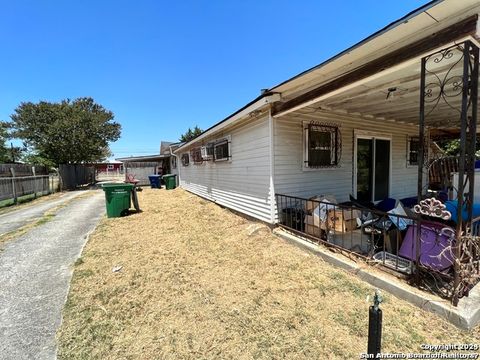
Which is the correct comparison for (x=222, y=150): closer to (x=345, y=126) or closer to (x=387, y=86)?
(x=345, y=126)

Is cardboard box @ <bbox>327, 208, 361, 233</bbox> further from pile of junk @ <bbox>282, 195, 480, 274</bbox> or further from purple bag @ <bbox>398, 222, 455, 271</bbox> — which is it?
purple bag @ <bbox>398, 222, 455, 271</bbox>

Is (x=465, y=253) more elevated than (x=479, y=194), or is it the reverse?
(x=479, y=194)

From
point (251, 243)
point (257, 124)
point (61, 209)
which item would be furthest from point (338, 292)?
point (61, 209)

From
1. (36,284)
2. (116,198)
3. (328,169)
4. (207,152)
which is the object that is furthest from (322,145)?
(116,198)

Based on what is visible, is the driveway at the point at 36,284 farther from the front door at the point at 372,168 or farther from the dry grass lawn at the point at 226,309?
the front door at the point at 372,168

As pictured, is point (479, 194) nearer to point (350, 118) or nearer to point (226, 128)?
point (350, 118)

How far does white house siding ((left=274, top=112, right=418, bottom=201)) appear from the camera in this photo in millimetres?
5117

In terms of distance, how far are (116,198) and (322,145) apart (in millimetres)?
6199

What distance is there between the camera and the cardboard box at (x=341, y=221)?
400 centimetres

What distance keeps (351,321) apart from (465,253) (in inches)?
53.0

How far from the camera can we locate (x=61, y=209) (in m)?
9.55

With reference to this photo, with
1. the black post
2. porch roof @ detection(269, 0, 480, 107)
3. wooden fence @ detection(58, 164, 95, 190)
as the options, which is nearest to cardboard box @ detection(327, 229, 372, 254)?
porch roof @ detection(269, 0, 480, 107)

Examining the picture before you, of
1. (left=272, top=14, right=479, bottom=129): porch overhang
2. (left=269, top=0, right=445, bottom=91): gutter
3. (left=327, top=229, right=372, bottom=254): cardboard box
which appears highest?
(left=269, top=0, right=445, bottom=91): gutter

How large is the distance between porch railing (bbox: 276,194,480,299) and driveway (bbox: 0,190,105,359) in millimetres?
3784
